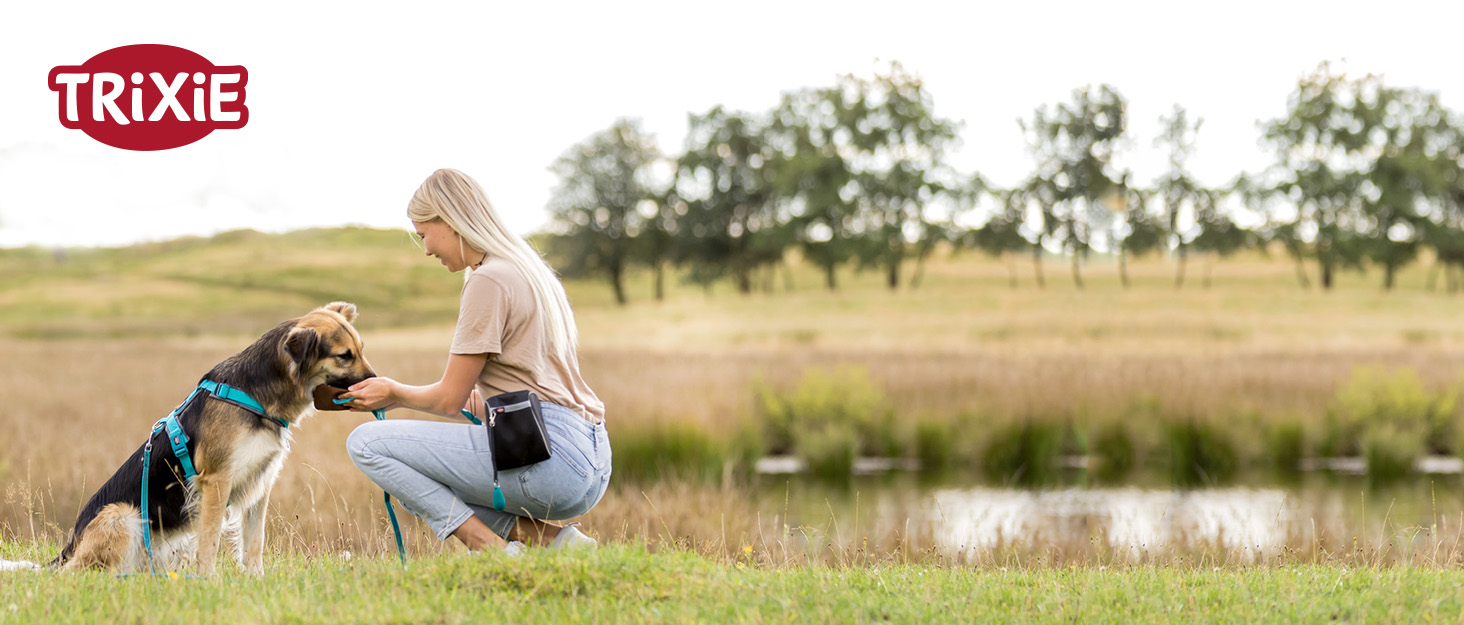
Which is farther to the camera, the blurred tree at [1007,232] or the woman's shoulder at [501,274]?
the blurred tree at [1007,232]

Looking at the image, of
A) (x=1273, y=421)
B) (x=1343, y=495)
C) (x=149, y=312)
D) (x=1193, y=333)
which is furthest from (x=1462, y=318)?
(x=149, y=312)

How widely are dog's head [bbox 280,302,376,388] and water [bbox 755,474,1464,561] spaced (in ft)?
19.4

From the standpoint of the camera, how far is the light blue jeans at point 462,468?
198 inches

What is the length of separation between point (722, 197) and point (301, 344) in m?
55.7

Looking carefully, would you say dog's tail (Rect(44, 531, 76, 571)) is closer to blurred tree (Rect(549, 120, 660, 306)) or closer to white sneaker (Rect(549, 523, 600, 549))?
white sneaker (Rect(549, 523, 600, 549))

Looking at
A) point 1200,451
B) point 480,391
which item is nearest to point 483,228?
point 480,391

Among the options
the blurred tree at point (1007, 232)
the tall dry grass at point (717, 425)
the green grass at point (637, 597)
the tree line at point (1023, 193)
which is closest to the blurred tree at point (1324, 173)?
the tree line at point (1023, 193)

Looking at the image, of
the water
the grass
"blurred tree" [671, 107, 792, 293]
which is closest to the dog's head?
the grass

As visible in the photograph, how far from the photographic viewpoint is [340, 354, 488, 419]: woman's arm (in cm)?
482

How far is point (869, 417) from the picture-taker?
1730cm

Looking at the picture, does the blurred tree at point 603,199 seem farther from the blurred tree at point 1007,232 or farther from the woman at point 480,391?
the woman at point 480,391

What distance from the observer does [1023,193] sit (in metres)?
44.5

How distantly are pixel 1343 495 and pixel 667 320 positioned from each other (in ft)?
105

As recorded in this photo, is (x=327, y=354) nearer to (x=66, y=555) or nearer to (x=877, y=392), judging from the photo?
(x=66, y=555)
